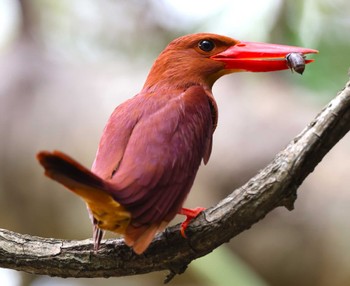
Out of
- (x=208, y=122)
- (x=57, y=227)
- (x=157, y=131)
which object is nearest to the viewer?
(x=157, y=131)

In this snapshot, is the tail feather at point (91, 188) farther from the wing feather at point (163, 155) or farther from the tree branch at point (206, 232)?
the tree branch at point (206, 232)

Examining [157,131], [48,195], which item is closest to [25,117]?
[48,195]

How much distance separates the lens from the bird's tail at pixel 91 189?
1.52 metres

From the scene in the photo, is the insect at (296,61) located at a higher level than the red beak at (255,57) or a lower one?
Answer: lower

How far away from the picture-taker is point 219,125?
3912 millimetres

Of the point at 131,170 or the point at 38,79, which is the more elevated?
the point at 38,79

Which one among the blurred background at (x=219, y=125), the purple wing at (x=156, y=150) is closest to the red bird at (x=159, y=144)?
the purple wing at (x=156, y=150)

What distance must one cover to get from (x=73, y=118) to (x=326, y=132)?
102 inches

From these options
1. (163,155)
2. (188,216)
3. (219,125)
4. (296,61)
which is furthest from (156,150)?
(219,125)

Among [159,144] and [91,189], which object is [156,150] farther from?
[91,189]

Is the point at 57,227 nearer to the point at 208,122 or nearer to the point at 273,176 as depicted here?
the point at 208,122

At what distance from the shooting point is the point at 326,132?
1.64 m

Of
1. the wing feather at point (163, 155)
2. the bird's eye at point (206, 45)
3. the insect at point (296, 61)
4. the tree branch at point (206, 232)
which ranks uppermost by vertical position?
the bird's eye at point (206, 45)

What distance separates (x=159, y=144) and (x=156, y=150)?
1.0 inches
